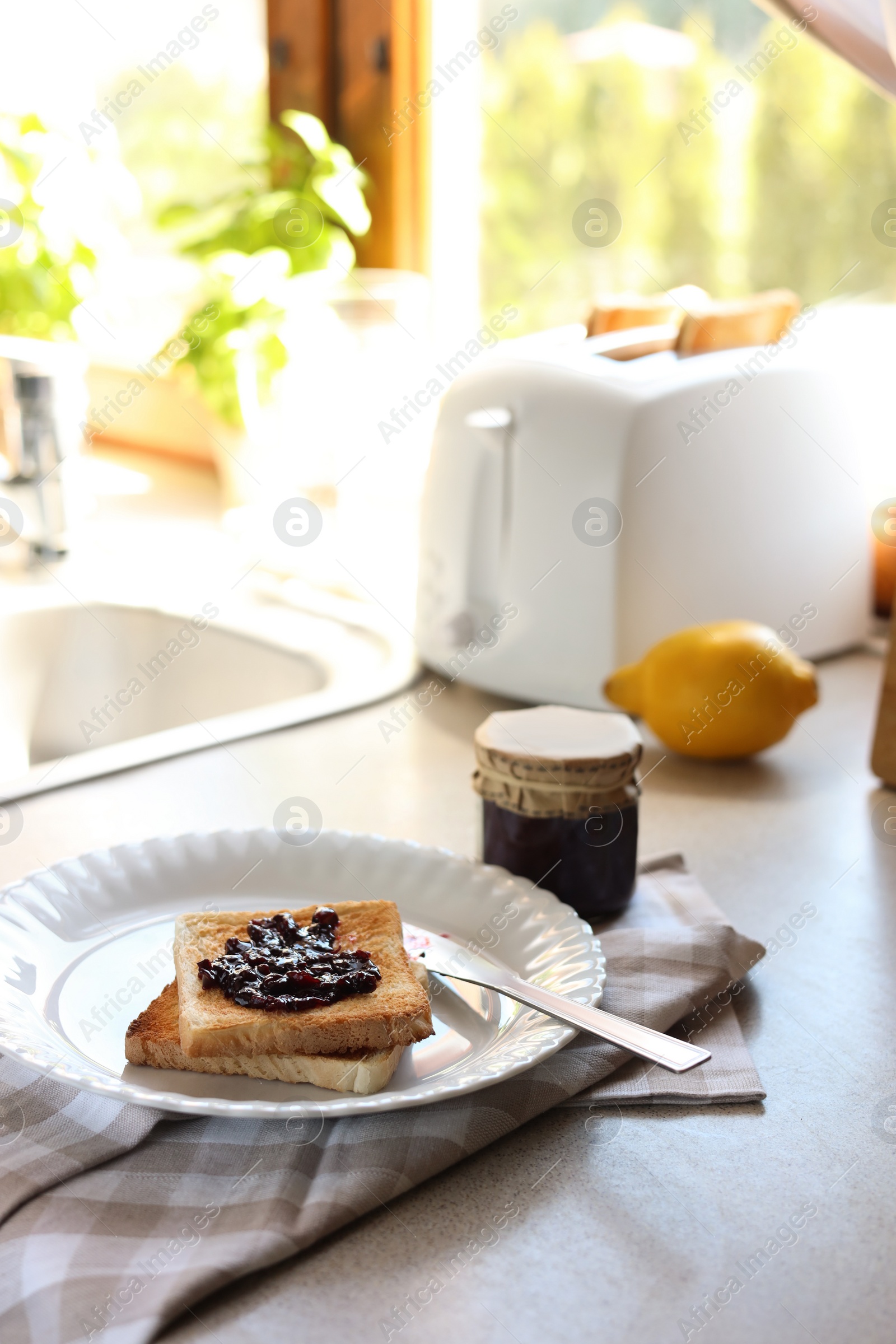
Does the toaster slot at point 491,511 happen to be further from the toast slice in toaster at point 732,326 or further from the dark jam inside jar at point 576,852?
the dark jam inside jar at point 576,852

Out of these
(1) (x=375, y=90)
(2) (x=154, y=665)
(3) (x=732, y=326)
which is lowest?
(2) (x=154, y=665)

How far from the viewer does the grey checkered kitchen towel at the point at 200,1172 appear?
0.42 metres

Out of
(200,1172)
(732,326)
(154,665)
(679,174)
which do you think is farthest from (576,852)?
(679,174)

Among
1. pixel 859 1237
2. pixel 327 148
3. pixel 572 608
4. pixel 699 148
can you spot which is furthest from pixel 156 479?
pixel 859 1237

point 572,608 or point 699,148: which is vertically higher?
point 699,148

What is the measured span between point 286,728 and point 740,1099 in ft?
1.68

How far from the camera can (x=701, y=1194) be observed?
48 cm

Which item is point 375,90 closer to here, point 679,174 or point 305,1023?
point 679,174

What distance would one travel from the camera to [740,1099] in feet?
1.74

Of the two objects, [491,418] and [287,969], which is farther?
[491,418]

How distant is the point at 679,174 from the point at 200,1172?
118 centimetres

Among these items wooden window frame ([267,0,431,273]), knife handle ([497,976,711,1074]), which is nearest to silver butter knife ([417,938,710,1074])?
knife handle ([497,976,711,1074])

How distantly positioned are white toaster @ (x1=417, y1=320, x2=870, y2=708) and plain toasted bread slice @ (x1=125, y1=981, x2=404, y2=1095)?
0.50 m

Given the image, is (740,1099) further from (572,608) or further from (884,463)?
(884,463)
